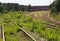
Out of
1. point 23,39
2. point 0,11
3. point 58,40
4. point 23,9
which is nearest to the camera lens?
point 58,40

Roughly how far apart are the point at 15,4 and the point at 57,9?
55783 mm

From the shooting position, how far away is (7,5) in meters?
93.1

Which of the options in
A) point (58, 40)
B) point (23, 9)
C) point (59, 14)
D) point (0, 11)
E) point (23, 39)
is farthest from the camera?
point (23, 9)

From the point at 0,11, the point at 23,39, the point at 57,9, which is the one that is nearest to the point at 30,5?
the point at 0,11

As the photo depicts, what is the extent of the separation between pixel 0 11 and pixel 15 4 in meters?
24.8

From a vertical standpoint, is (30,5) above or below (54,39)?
below

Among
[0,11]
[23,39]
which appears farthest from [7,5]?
[23,39]

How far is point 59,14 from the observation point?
39281mm

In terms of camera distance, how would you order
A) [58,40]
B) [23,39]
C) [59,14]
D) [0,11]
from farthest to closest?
[0,11], [59,14], [23,39], [58,40]

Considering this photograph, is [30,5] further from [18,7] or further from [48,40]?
[48,40]

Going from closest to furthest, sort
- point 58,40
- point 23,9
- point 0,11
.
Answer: point 58,40
point 0,11
point 23,9

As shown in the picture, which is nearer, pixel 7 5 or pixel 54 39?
pixel 54 39

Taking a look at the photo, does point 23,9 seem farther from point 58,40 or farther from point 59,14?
point 58,40

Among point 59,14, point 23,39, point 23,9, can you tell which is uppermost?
point 23,39
